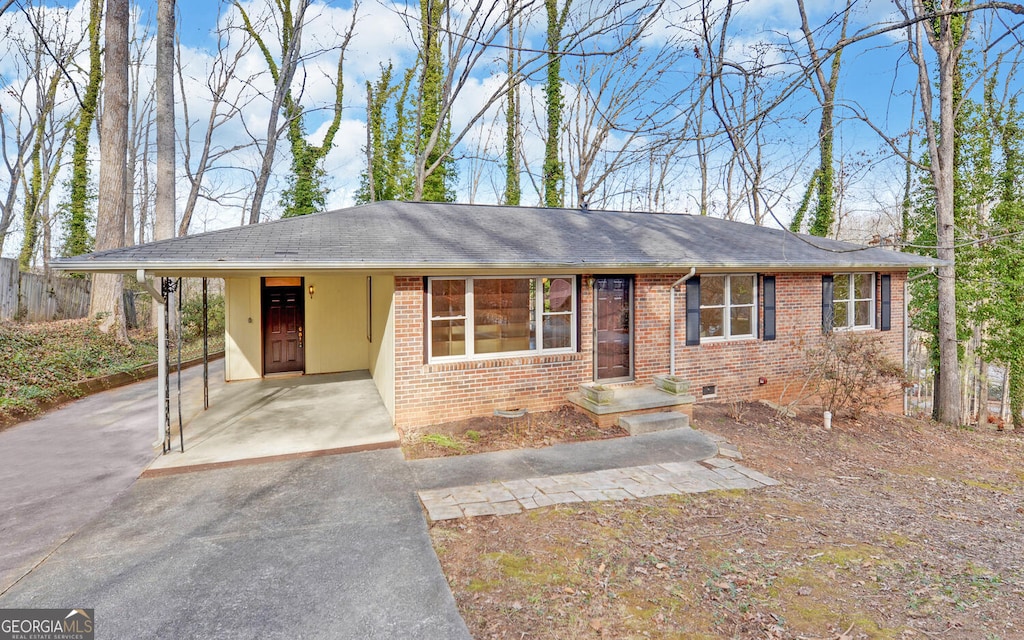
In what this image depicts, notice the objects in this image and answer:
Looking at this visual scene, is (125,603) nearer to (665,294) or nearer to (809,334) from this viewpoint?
(665,294)

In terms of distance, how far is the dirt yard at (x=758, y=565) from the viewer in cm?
284

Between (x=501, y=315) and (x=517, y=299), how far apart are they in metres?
0.37

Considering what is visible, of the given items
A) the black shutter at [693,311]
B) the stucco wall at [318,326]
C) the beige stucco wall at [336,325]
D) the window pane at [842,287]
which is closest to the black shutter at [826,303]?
the window pane at [842,287]

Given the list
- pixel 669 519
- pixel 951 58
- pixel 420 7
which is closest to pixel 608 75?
pixel 420 7

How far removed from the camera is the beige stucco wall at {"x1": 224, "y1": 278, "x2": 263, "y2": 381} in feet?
31.4

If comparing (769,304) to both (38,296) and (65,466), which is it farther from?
(38,296)

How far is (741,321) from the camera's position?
8.91 metres

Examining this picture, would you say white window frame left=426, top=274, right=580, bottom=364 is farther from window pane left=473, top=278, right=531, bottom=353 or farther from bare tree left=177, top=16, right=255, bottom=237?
bare tree left=177, top=16, right=255, bottom=237

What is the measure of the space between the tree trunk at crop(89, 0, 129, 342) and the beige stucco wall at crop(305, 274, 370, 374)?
4.93 meters

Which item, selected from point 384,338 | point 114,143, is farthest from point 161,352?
point 114,143

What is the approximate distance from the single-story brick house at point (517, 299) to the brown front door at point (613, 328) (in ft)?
0.09

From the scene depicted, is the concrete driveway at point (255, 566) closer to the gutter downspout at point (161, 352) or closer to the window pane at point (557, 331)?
the gutter downspout at point (161, 352)

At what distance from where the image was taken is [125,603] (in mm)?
2969

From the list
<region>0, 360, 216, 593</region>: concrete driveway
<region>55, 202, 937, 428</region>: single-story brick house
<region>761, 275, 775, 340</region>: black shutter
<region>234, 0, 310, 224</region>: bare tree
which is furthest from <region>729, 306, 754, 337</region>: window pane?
<region>234, 0, 310, 224</region>: bare tree
